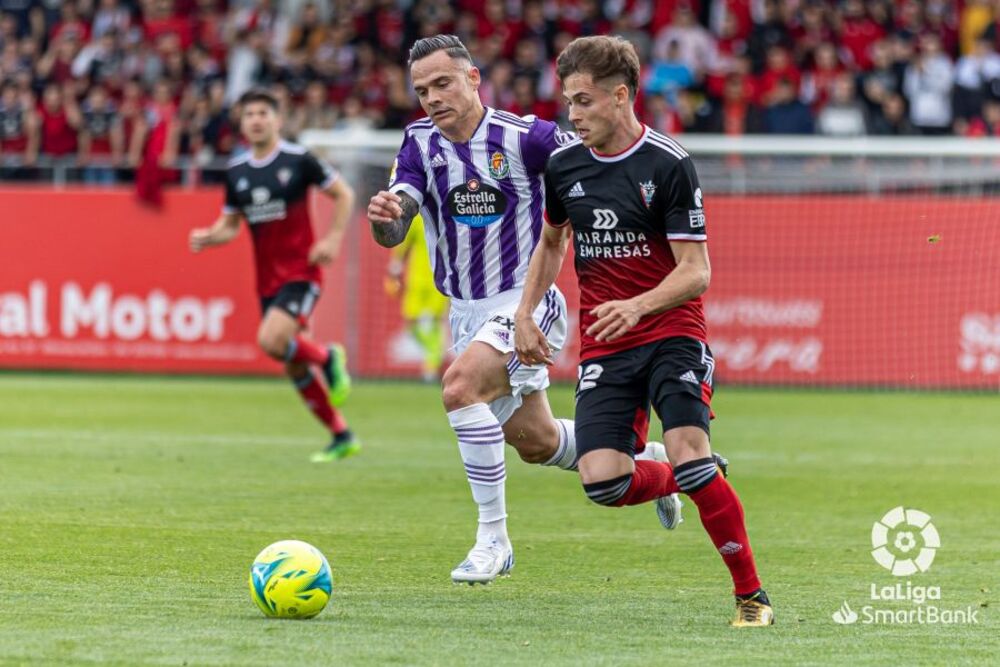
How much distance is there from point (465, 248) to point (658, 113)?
12.1m

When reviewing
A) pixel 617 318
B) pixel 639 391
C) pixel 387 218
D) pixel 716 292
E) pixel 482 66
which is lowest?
pixel 716 292

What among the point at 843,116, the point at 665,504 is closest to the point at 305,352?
the point at 665,504

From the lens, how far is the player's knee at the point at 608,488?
6.63m

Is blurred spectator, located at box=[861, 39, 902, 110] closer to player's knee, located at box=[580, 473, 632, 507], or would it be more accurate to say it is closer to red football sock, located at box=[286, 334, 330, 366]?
red football sock, located at box=[286, 334, 330, 366]

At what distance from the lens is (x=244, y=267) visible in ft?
63.1

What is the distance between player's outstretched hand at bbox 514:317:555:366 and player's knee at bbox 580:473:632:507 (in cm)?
67

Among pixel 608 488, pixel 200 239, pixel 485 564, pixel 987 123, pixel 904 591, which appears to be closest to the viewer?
pixel 608 488

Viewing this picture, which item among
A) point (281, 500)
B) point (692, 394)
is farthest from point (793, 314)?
point (692, 394)

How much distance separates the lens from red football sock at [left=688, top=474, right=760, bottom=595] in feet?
20.6

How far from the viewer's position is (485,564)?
721cm

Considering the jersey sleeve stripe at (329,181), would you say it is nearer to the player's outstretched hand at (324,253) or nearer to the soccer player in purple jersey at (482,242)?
the player's outstretched hand at (324,253)

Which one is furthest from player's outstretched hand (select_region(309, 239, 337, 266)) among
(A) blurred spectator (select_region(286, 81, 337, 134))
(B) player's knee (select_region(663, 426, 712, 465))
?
(A) blurred spectator (select_region(286, 81, 337, 134))

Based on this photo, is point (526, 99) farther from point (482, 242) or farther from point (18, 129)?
point (482, 242)

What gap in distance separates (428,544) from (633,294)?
2.28 metres
